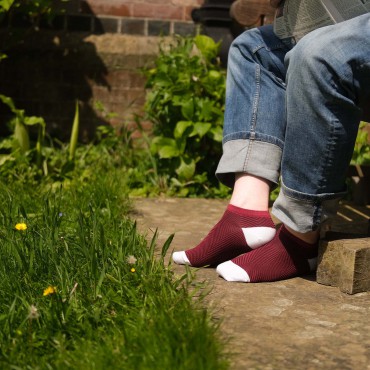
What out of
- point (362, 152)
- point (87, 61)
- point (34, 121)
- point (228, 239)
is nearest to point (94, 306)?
point (228, 239)

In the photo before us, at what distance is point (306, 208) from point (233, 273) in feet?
0.96

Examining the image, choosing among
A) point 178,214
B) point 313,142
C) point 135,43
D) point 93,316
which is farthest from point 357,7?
point 135,43

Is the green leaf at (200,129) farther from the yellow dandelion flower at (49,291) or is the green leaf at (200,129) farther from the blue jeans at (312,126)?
the yellow dandelion flower at (49,291)

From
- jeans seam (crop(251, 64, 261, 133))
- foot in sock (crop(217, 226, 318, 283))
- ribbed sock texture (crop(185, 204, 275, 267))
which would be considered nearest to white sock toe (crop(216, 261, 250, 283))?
foot in sock (crop(217, 226, 318, 283))

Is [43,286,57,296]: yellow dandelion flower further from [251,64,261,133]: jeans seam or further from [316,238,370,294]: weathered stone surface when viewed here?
[251,64,261,133]: jeans seam

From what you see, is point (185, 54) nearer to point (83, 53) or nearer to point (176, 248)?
point (83, 53)

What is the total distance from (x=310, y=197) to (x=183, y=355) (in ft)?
2.51

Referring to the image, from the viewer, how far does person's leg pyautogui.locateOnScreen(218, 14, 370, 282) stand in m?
1.98

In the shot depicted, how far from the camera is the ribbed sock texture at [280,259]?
2201mm

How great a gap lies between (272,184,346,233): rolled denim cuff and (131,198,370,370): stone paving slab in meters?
0.19

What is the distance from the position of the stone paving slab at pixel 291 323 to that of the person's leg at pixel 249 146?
0.40ft

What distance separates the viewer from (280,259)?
7.32ft

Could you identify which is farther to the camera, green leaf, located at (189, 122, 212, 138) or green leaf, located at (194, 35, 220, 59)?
green leaf, located at (194, 35, 220, 59)

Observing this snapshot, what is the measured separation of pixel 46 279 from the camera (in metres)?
2.06
